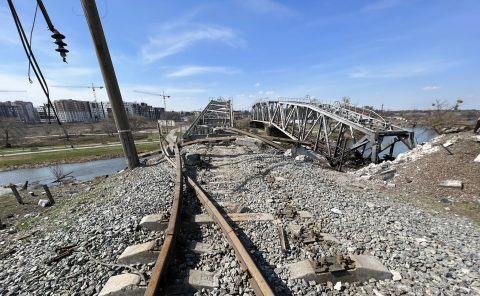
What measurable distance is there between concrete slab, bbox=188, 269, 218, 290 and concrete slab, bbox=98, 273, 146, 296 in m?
0.62

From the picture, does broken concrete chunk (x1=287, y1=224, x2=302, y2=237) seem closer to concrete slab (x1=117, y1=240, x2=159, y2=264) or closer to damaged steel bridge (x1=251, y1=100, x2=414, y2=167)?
concrete slab (x1=117, y1=240, x2=159, y2=264)

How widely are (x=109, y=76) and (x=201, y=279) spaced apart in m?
8.93

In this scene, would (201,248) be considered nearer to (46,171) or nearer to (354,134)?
(354,134)

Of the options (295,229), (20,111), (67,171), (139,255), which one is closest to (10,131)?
(67,171)

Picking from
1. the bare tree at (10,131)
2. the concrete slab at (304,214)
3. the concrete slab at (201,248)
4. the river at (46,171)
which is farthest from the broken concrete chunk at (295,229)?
the bare tree at (10,131)

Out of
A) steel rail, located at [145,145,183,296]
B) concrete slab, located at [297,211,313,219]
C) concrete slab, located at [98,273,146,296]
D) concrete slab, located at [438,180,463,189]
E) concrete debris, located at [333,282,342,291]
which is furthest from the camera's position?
concrete slab, located at [438,180,463,189]

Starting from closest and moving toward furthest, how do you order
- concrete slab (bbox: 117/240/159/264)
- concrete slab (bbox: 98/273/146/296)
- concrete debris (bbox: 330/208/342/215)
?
1. concrete slab (bbox: 98/273/146/296)
2. concrete slab (bbox: 117/240/159/264)
3. concrete debris (bbox: 330/208/342/215)

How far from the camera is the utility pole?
8.44m

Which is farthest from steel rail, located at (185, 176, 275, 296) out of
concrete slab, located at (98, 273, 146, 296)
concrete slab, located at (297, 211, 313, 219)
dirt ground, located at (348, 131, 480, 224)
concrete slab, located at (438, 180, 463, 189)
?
concrete slab, located at (438, 180, 463, 189)

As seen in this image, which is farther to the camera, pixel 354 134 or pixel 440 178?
pixel 354 134

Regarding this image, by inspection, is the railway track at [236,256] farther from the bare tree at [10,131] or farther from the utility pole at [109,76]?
the bare tree at [10,131]

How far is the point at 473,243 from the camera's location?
4414mm

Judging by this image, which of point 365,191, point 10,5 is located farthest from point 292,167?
point 10,5

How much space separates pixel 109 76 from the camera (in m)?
9.17
